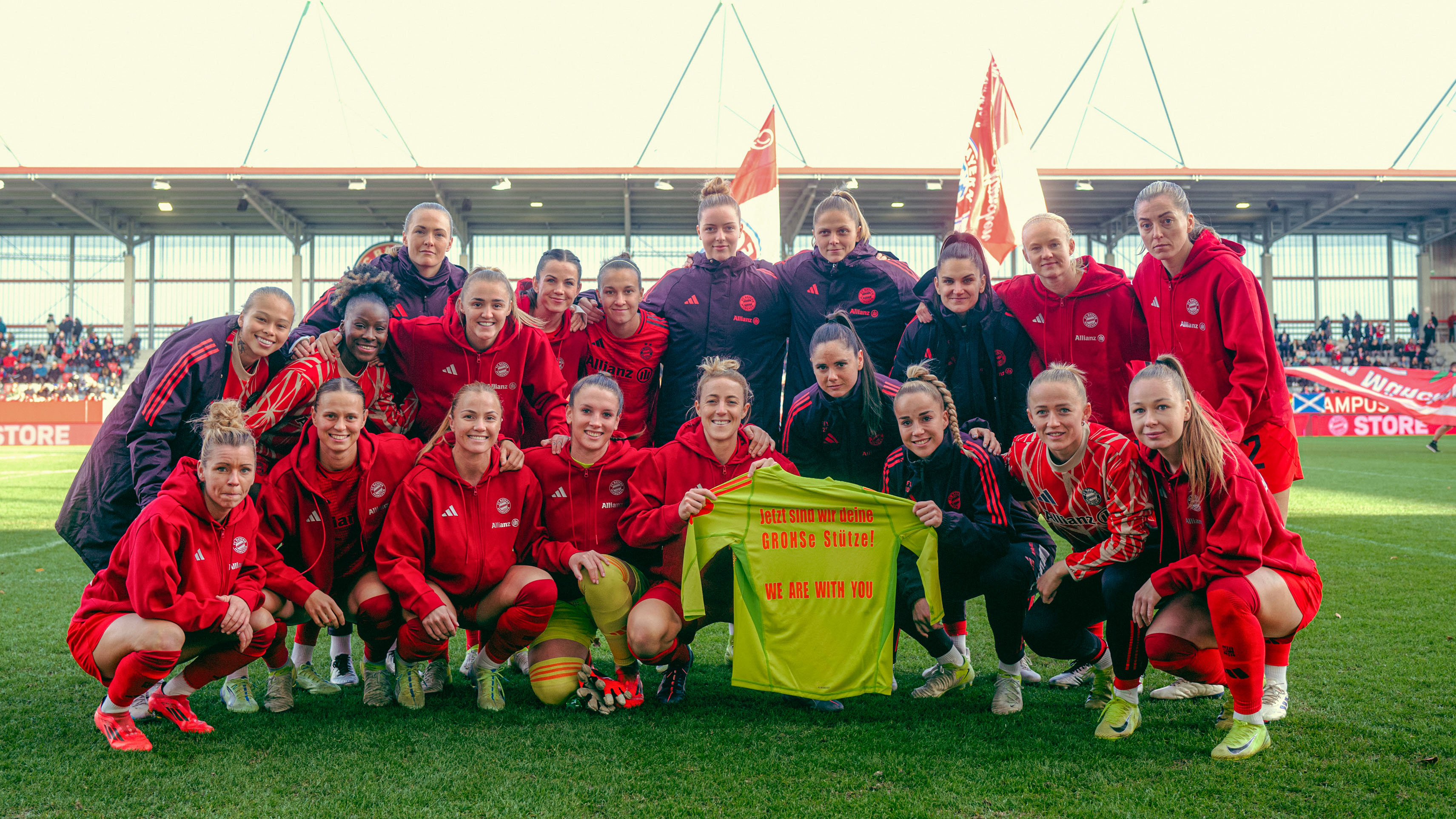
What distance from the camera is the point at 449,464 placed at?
12.8ft

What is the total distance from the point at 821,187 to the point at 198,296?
2162 cm

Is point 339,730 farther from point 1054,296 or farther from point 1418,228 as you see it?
point 1418,228

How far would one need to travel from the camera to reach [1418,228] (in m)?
31.2

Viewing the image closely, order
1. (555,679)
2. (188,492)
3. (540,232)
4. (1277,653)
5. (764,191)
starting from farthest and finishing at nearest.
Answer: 1. (540,232)
2. (764,191)
3. (555,679)
4. (1277,653)
5. (188,492)

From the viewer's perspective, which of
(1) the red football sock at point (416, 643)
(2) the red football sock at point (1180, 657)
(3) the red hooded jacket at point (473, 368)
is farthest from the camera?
(3) the red hooded jacket at point (473, 368)

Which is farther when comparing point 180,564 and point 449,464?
point 449,464

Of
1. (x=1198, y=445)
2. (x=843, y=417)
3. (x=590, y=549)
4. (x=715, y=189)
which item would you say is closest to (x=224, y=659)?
(x=590, y=549)

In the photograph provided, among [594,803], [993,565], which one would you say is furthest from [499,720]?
[993,565]

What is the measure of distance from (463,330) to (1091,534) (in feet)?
9.73

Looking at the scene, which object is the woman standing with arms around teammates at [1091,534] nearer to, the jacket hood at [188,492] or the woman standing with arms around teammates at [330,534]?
the woman standing with arms around teammates at [330,534]

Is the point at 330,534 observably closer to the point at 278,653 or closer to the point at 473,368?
the point at 278,653

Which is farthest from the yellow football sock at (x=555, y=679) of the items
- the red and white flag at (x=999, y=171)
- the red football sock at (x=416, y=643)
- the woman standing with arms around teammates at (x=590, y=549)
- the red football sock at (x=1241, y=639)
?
the red and white flag at (x=999, y=171)

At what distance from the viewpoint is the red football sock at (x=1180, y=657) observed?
11.0ft

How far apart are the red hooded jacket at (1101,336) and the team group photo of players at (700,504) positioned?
0.05ft
